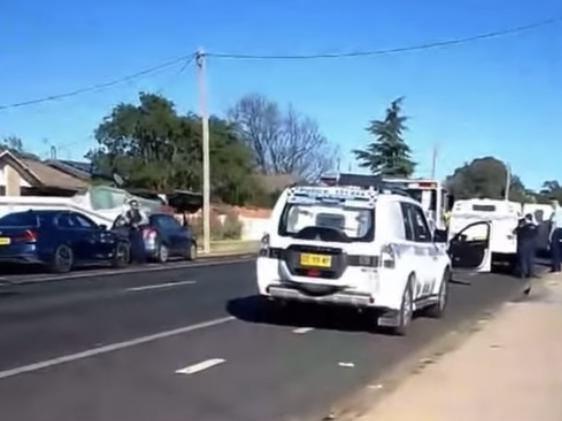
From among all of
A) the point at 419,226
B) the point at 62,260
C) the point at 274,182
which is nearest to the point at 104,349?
the point at 419,226

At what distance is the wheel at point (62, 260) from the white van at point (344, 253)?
1089cm

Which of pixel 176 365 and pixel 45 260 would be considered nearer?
pixel 176 365

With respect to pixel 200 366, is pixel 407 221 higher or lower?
higher

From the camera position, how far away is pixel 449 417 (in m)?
8.91

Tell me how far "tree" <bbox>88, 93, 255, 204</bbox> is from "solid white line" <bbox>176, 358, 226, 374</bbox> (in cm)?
4791

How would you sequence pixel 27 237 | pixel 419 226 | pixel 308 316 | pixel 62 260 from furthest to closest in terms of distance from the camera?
pixel 62 260 → pixel 27 237 → pixel 308 316 → pixel 419 226

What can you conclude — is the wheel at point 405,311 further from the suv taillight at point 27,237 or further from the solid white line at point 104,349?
the suv taillight at point 27,237

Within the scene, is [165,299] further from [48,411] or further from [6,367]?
[48,411]

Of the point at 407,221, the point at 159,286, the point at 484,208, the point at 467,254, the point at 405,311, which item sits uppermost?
the point at 484,208

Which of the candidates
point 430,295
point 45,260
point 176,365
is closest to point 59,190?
point 45,260

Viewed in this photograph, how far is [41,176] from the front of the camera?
55812 mm

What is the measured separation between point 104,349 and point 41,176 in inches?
1762

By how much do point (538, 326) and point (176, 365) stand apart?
23.9ft

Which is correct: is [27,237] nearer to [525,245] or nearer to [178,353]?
[525,245]
